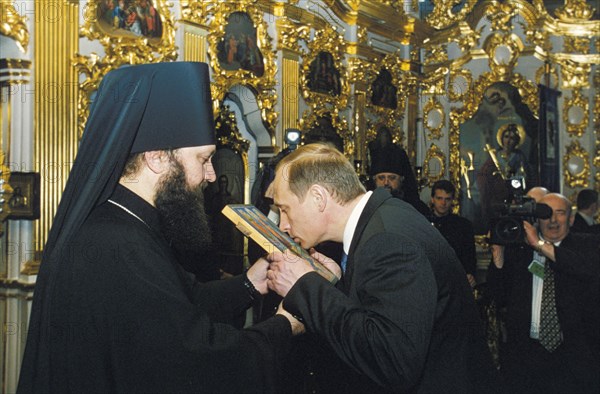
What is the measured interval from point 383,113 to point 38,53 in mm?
8485

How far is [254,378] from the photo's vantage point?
286 cm

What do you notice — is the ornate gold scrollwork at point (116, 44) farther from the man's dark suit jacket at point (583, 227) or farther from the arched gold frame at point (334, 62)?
the man's dark suit jacket at point (583, 227)

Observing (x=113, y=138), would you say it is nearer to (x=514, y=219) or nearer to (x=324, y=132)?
(x=514, y=219)

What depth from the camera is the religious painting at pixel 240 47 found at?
10.1m

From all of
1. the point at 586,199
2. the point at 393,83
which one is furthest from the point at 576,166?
the point at 393,83

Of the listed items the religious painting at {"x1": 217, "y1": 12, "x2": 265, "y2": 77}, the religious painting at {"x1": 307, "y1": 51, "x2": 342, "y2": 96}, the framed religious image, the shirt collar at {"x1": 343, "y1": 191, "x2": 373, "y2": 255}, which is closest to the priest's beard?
the shirt collar at {"x1": 343, "y1": 191, "x2": 373, "y2": 255}

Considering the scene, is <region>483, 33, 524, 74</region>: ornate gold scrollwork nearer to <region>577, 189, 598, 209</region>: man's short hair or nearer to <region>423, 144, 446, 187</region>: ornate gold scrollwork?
<region>423, 144, 446, 187</region>: ornate gold scrollwork

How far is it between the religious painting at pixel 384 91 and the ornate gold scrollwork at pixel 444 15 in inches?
114

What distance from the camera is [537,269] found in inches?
236

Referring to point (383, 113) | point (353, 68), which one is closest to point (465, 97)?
point (383, 113)

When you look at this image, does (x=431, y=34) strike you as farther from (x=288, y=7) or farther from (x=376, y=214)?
(x=376, y=214)

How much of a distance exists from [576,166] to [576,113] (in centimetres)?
126

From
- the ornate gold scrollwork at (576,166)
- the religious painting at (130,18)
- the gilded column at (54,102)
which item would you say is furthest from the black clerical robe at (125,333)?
the ornate gold scrollwork at (576,166)

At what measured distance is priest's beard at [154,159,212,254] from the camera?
3.09m
